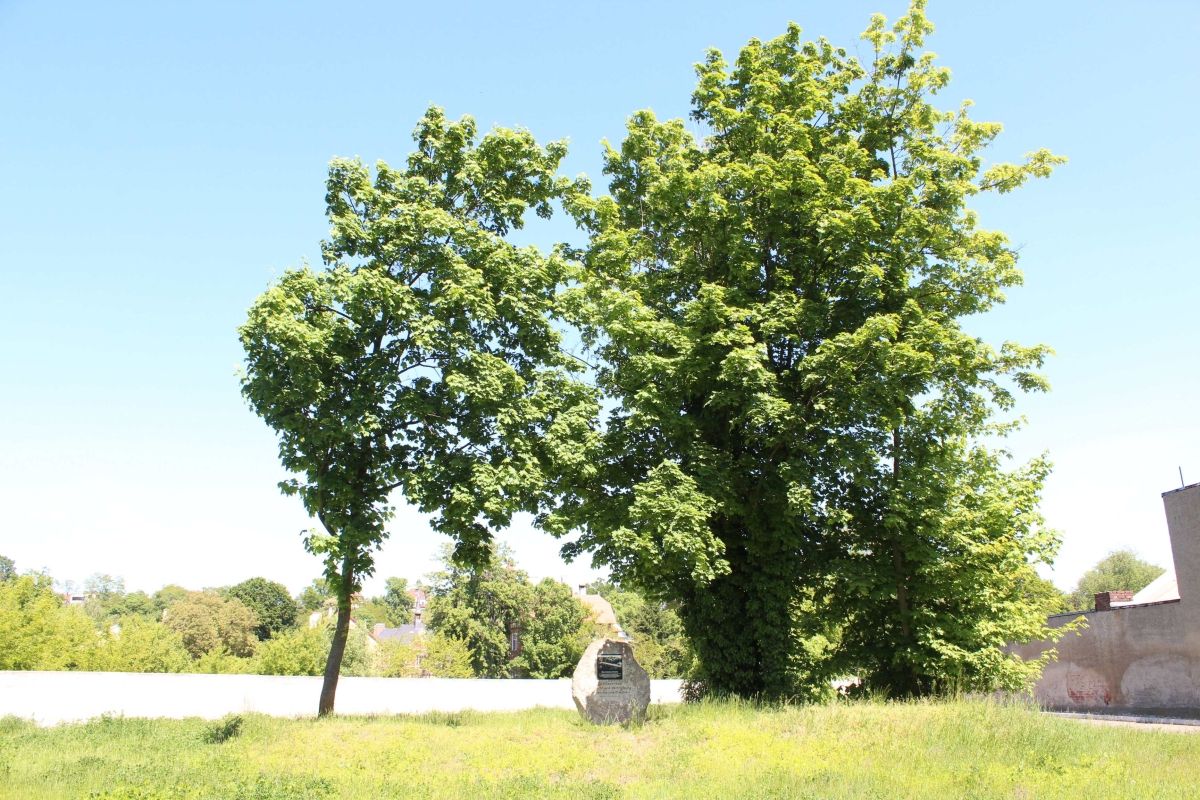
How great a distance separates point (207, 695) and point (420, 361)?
1144cm

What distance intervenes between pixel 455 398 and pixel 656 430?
5517 millimetres

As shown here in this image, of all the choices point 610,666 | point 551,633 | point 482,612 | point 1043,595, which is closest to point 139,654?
point 482,612

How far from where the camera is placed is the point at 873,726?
48.6 ft

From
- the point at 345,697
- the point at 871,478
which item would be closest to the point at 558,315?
the point at 871,478

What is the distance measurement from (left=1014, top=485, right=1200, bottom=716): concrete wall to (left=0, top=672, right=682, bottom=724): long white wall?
17.0 meters

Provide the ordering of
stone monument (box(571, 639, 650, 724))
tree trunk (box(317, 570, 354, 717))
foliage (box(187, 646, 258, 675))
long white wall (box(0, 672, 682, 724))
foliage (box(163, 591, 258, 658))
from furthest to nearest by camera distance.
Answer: foliage (box(163, 591, 258, 658)) < foliage (box(187, 646, 258, 675)) < long white wall (box(0, 672, 682, 724)) < tree trunk (box(317, 570, 354, 717)) < stone monument (box(571, 639, 650, 724))

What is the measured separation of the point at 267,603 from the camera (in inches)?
3396

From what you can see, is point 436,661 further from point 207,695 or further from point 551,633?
point 207,695

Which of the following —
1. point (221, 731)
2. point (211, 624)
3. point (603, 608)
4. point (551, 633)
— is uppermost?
point (603, 608)

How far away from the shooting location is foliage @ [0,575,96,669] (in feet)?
115

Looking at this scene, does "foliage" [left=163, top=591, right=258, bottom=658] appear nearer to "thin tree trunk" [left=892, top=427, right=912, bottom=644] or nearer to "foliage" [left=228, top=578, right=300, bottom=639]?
"foliage" [left=228, top=578, right=300, bottom=639]

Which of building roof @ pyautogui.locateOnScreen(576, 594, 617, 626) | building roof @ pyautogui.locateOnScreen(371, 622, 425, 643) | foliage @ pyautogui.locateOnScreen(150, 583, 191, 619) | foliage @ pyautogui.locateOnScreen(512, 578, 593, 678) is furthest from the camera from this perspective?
foliage @ pyautogui.locateOnScreen(150, 583, 191, 619)

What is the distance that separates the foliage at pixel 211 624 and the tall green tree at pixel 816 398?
55.7 meters

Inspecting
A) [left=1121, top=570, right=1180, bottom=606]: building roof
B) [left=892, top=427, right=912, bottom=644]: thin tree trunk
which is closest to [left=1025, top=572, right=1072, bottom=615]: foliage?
[left=892, top=427, right=912, bottom=644]: thin tree trunk
